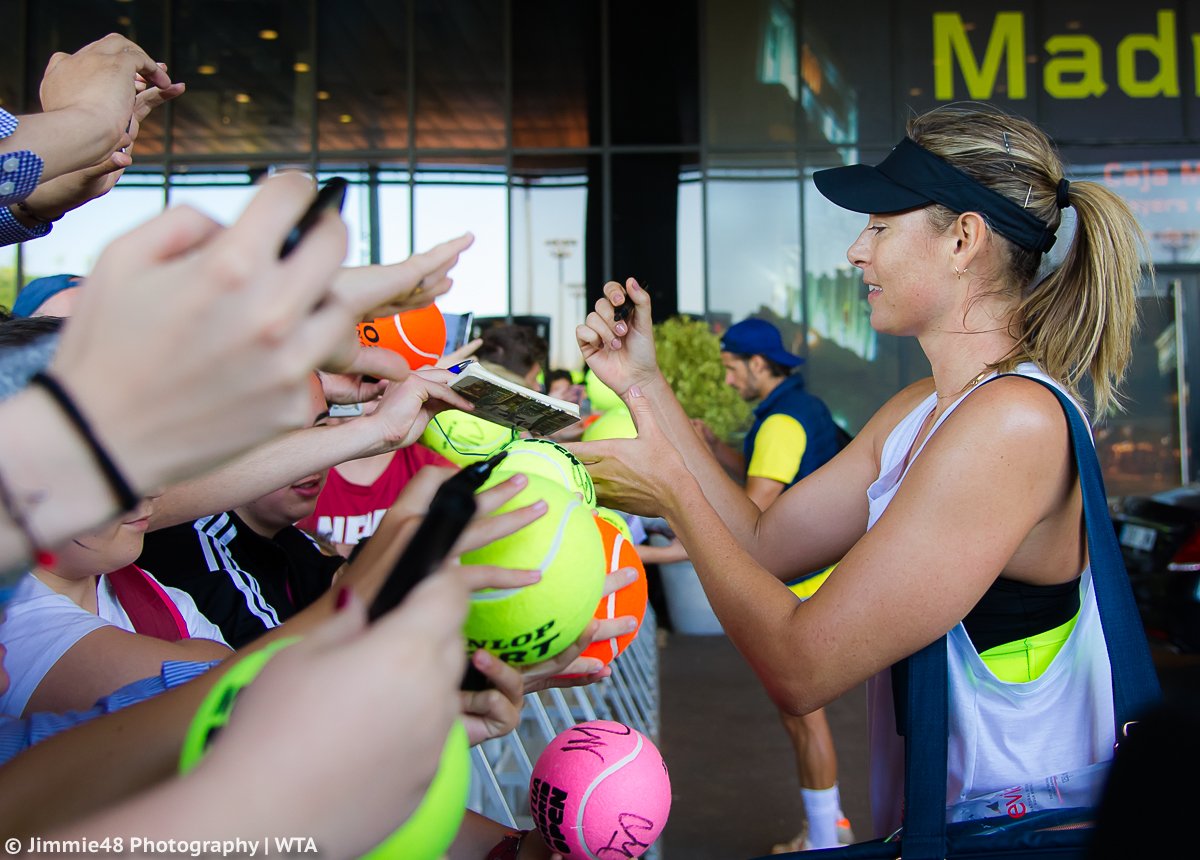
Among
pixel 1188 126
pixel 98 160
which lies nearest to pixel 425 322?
pixel 98 160

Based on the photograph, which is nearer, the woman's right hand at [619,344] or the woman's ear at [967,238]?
the woman's ear at [967,238]

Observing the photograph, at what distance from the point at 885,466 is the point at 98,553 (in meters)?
1.58

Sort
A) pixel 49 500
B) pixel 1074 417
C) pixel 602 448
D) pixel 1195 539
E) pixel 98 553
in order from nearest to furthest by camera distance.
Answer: pixel 49 500 → pixel 98 553 → pixel 1074 417 → pixel 602 448 → pixel 1195 539

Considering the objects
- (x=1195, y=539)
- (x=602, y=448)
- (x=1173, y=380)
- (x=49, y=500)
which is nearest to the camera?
(x=49, y=500)

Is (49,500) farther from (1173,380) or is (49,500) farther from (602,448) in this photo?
(1173,380)

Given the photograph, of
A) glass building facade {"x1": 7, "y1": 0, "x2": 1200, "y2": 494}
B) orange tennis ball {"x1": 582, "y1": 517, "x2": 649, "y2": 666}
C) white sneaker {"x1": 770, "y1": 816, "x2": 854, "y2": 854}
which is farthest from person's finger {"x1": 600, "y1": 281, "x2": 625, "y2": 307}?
glass building facade {"x1": 7, "y1": 0, "x2": 1200, "y2": 494}

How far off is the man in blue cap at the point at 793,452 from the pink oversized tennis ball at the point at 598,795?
1774 millimetres

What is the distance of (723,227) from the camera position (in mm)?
11062

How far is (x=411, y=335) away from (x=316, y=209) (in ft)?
6.86

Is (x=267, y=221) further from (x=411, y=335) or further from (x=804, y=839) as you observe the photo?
(x=804, y=839)

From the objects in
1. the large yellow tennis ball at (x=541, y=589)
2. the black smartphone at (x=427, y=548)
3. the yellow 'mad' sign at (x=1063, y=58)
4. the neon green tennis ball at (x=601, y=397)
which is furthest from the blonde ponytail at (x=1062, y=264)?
the yellow 'mad' sign at (x=1063, y=58)

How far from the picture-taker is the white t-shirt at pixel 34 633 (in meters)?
1.51

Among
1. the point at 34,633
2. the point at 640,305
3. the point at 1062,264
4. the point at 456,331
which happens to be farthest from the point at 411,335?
the point at 1062,264

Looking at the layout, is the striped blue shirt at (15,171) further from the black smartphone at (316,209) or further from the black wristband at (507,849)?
the black wristband at (507,849)
